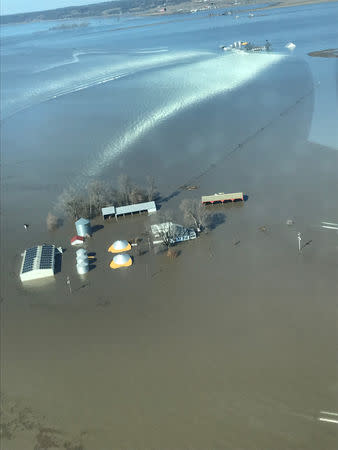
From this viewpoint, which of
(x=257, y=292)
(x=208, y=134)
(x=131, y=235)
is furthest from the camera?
(x=208, y=134)

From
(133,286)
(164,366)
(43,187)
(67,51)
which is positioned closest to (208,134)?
(43,187)

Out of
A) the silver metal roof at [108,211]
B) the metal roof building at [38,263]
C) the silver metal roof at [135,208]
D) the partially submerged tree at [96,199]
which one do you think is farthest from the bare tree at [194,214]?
the metal roof building at [38,263]

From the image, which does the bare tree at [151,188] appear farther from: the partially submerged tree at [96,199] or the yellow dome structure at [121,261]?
the yellow dome structure at [121,261]

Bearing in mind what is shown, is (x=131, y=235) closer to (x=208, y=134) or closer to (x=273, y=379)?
(x=273, y=379)

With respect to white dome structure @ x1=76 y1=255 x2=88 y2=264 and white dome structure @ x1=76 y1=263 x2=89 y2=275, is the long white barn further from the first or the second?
white dome structure @ x1=76 y1=263 x2=89 y2=275

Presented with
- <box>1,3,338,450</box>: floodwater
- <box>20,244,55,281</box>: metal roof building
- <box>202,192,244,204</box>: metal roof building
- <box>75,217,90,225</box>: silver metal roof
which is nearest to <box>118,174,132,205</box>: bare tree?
<box>1,3,338,450</box>: floodwater

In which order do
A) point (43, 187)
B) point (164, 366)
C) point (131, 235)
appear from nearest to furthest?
point (164, 366)
point (131, 235)
point (43, 187)

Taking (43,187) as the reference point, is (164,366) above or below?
below
